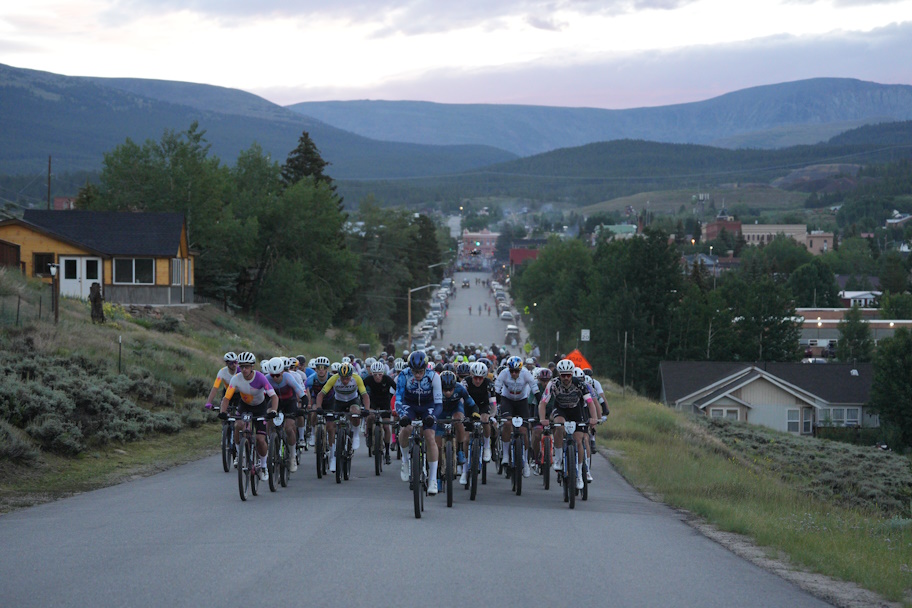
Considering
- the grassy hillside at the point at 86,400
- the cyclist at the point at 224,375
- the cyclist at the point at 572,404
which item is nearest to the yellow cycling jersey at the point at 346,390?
the cyclist at the point at 224,375

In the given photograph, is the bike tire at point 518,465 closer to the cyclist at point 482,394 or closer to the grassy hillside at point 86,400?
the cyclist at point 482,394

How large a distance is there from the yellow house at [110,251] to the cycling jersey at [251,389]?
130ft

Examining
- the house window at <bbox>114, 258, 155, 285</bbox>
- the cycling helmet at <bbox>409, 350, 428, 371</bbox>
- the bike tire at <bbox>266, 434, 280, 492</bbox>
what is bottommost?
the bike tire at <bbox>266, 434, 280, 492</bbox>

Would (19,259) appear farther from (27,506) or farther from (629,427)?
(27,506)

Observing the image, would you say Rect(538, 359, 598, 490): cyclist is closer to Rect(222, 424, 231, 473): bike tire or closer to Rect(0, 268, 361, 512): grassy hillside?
Rect(222, 424, 231, 473): bike tire

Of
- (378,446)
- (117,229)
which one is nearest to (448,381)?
(378,446)

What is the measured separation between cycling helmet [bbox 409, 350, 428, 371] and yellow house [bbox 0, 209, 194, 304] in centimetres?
4175

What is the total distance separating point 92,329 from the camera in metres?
33.0

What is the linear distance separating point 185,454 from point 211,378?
10.1m

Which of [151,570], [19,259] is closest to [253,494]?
[151,570]

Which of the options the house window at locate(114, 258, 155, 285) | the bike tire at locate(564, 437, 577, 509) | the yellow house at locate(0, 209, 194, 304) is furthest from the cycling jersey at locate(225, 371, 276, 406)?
the house window at locate(114, 258, 155, 285)

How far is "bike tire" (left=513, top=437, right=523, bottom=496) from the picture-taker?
1667cm

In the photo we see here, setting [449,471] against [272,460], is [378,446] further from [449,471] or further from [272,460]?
[449,471]

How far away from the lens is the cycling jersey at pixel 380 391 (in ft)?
61.6
